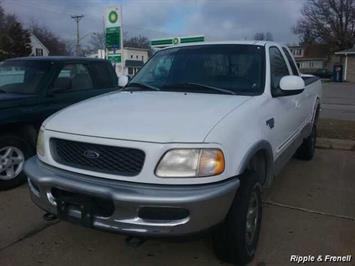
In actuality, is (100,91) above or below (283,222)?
above

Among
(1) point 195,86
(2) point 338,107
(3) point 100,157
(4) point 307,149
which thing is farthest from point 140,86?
(2) point 338,107

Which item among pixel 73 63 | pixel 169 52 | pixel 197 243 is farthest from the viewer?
pixel 73 63

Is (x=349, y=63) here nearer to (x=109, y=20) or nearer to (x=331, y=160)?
(x=109, y=20)

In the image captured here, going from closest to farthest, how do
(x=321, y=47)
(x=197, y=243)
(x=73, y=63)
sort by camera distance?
(x=197, y=243), (x=73, y=63), (x=321, y=47)

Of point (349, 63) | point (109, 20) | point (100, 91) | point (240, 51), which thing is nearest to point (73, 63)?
point (100, 91)

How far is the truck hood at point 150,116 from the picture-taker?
2920mm

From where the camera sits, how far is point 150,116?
126 inches

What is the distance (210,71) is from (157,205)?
6.37 ft

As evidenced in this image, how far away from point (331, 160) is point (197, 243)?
3.83m

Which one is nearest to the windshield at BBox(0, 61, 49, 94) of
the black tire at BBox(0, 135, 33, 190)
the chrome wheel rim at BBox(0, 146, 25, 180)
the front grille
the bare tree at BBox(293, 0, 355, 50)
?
the black tire at BBox(0, 135, 33, 190)

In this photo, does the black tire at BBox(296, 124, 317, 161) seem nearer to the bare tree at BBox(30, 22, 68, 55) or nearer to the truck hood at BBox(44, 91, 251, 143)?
the truck hood at BBox(44, 91, 251, 143)

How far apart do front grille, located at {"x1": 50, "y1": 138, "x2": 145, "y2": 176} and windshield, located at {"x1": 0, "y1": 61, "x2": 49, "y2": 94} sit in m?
2.65

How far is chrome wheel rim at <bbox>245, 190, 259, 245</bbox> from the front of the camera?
331 cm

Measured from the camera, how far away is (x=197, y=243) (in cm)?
371
